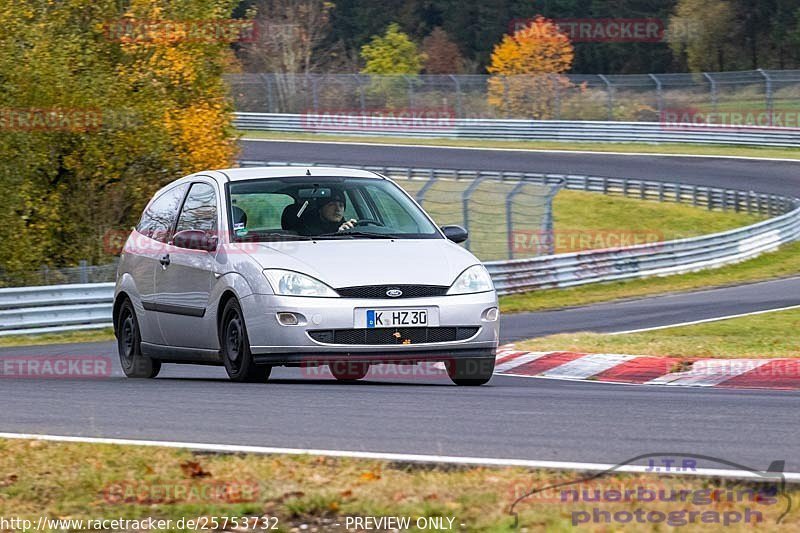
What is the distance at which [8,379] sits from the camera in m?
11.0

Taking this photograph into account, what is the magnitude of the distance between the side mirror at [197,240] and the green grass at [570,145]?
36.4 meters

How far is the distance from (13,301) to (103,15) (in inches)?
445

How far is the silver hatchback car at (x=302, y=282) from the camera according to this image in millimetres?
8898

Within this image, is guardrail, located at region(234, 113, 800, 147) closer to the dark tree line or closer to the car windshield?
the dark tree line

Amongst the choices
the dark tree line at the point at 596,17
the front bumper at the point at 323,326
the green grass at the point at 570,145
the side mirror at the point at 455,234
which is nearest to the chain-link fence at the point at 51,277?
the side mirror at the point at 455,234

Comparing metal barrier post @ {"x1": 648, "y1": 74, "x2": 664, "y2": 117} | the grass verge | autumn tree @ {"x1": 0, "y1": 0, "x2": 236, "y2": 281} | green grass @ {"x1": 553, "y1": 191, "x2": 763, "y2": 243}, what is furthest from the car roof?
metal barrier post @ {"x1": 648, "y1": 74, "x2": 664, "y2": 117}

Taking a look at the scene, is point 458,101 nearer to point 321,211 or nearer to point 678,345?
point 678,345

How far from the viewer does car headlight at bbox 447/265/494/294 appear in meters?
9.19

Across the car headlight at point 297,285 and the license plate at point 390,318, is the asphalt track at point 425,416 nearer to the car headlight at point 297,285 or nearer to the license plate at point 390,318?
the license plate at point 390,318

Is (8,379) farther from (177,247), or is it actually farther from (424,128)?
(424,128)

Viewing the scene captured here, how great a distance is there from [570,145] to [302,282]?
140 feet

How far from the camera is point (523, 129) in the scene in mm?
52125

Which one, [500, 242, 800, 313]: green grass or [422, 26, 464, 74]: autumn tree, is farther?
[422, 26, 464, 74]: autumn tree

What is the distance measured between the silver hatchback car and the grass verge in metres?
3.00
